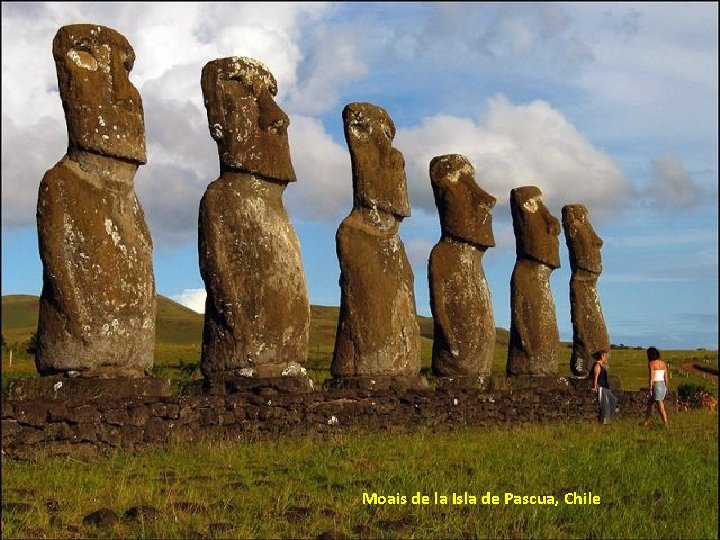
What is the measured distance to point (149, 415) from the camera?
1060 cm

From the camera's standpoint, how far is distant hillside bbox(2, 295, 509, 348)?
60.3 metres

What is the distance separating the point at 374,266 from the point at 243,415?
3.85 metres

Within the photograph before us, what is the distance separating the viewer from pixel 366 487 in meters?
8.62

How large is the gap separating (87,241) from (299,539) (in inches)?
198

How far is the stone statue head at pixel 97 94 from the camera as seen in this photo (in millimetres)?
11000

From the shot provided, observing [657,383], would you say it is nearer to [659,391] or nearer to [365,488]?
[659,391]

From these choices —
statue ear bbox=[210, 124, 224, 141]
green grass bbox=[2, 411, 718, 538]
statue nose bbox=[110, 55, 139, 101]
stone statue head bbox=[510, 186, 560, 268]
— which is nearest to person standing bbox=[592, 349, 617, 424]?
stone statue head bbox=[510, 186, 560, 268]

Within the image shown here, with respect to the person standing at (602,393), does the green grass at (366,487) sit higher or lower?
lower

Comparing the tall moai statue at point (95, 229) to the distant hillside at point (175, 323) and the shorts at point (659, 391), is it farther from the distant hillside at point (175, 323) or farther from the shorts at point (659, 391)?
the distant hillside at point (175, 323)

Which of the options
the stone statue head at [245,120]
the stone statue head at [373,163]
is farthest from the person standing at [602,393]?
the stone statue head at [245,120]

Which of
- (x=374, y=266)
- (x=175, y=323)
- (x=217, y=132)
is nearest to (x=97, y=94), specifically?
(x=217, y=132)

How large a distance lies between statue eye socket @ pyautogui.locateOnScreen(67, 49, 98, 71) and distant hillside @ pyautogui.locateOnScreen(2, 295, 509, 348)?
44.6 m

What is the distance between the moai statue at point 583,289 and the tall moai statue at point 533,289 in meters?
2.14

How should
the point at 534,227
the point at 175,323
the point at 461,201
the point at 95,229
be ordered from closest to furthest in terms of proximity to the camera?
the point at 95,229
the point at 461,201
the point at 534,227
the point at 175,323
